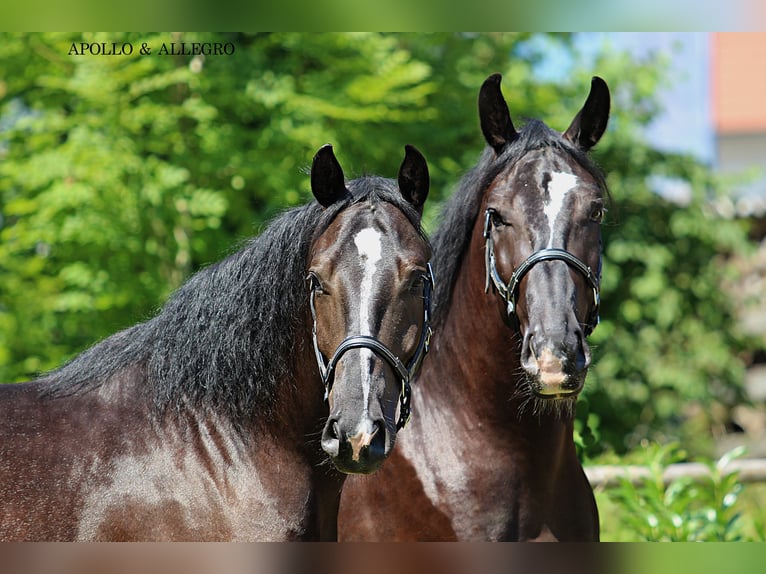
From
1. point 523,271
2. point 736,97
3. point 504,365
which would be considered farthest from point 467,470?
point 736,97

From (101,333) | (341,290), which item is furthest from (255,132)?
(341,290)

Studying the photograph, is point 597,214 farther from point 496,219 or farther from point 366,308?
point 366,308

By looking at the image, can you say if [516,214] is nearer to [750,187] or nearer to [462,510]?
[462,510]

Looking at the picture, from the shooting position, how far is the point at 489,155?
3.66 metres

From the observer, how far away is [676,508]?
528 cm

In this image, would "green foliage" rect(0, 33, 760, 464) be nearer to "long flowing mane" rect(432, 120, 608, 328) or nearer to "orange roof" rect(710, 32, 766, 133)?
"long flowing mane" rect(432, 120, 608, 328)

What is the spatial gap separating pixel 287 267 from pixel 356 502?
1161 mm

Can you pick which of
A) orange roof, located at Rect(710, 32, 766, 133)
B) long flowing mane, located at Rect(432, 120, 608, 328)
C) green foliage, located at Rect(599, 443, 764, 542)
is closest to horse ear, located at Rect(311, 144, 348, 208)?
long flowing mane, located at Rect(432, 120, 608, 328)

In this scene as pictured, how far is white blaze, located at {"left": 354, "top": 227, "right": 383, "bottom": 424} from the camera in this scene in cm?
251

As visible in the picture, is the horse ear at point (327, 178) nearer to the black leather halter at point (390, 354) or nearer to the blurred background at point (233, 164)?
the black leather halter at point (390, 354)

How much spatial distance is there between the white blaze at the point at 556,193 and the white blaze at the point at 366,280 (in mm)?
833

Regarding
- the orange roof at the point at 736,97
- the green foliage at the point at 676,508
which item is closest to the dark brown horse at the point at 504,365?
the green foliage at the point at 676,508

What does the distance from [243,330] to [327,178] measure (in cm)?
58

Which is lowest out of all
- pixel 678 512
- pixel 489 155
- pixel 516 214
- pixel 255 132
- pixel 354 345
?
pixel 678 512
